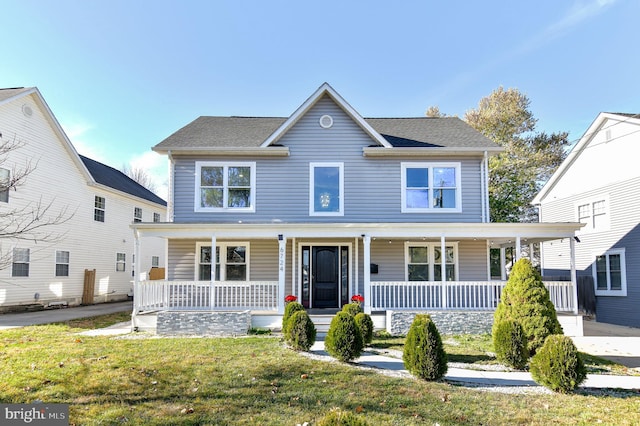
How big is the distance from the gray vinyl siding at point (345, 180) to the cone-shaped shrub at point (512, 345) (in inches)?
234

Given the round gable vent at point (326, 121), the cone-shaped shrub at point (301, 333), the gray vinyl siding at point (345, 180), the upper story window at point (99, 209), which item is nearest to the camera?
the cone-shaped shrub at point (301, 333)

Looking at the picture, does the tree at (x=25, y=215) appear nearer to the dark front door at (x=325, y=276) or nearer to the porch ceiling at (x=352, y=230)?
the porch ceiling at (x=352, y=230)

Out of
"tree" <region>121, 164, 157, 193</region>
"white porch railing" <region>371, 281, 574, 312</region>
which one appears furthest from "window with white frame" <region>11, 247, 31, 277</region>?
"tree" <region>121, 164, 157, 193</region>

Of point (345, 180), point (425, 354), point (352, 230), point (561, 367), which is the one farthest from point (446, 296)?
point (561, 367)

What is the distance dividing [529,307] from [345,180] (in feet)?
23.0

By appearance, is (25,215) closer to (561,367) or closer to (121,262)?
(121,262)

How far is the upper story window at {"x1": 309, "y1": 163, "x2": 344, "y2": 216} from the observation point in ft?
41.4

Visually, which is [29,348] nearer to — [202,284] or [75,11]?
[202,284]

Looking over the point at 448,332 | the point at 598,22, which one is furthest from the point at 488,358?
the point at 598,22

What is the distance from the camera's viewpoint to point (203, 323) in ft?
33.9

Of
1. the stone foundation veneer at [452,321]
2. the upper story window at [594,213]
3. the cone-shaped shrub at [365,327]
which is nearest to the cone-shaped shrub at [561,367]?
the cone-shaped shrub at [365,327]

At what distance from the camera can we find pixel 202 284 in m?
11.0

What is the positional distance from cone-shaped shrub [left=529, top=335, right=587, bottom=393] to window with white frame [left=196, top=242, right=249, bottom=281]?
353 inches

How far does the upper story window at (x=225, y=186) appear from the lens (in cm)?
1265
